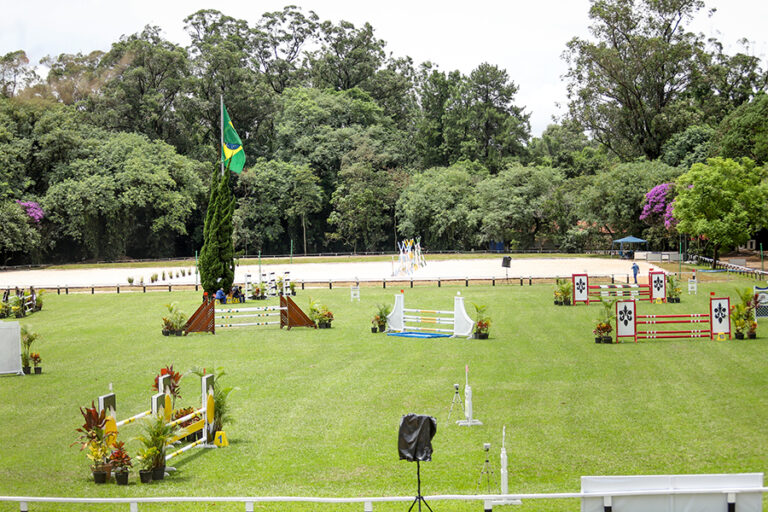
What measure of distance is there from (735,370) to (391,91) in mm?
82579

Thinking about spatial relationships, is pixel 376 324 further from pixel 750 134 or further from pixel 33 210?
pixel 33 210

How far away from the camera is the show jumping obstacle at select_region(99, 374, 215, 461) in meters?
12.2

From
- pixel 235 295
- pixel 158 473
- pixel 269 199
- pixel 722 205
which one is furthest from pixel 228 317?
pixel 269 199

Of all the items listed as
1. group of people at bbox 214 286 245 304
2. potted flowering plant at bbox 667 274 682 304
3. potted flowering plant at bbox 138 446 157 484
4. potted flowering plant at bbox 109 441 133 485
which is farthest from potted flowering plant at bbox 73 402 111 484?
potted flowering plant at bbox 667 274 682 304

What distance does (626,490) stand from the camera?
754cm

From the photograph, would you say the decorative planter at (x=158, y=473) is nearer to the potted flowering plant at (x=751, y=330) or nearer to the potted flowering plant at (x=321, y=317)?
the potted flowering plant at (x=321, y=317)

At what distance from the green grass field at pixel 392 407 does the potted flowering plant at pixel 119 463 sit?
0.20 meters

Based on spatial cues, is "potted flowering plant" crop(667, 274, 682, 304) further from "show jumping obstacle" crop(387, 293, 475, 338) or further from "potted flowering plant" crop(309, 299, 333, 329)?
"potted flowering plant" crop(309, 299, 333, 329)

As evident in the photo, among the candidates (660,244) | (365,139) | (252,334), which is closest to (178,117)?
(365,139)

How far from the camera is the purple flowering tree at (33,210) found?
6831cm

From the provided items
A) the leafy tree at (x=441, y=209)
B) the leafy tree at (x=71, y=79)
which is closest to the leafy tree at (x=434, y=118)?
the leafy tree at (x=441, y=209)

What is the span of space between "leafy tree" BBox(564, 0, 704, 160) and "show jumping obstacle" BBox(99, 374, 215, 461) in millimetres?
70442

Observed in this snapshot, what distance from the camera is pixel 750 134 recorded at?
61.7 m

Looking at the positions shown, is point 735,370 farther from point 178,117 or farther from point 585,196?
point 178,117
